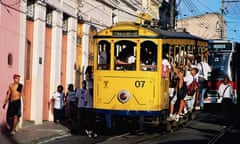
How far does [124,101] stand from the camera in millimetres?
17922

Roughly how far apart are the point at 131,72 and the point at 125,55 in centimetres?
70

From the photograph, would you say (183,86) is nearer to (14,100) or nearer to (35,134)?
(35,134)

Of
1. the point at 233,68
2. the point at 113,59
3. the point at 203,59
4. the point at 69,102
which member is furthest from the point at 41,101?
the point at 233,68

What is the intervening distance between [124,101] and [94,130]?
2.11m

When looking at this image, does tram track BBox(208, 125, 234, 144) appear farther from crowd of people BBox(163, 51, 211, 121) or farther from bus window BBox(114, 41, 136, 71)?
bus window BBox(114, 41, 136, 71)

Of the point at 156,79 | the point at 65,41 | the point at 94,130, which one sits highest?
the point at 65,41

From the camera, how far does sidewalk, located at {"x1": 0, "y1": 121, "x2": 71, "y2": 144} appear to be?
16.5 metres

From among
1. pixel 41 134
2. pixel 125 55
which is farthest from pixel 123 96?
pixel 41 134

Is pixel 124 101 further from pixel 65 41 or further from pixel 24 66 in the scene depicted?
pixel 65 41

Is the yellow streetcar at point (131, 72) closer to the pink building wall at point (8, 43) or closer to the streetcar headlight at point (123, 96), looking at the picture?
the streetcar headlight at point (123, 96)

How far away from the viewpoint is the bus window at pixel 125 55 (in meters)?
18.1

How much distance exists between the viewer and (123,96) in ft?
58.7

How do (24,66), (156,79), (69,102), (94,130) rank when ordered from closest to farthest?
(156,79), (94,130), (24,66), (69,102)

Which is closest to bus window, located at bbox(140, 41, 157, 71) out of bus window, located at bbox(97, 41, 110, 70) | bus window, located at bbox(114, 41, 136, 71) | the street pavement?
bus window, located at bbox(114, 41, 136, 71)
